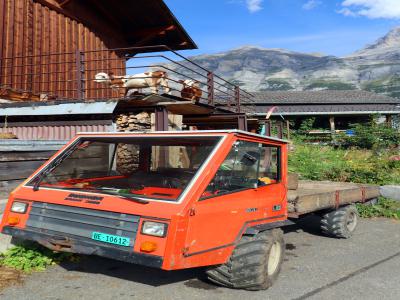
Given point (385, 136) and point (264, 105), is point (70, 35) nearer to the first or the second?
point (385, 136)

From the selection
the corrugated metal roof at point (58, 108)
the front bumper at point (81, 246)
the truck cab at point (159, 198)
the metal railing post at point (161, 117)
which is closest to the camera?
the front bumper at point (81, 246)

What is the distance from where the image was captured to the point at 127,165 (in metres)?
5.86

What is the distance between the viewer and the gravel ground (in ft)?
14.6

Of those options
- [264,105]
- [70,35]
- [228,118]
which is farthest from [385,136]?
[70,35]

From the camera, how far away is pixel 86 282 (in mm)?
4746

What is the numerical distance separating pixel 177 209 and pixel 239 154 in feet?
4.00

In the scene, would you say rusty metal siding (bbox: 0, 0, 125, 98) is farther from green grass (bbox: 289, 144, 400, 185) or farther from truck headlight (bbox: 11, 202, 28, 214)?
green grass (bbox: 289, 144, 400, 185)

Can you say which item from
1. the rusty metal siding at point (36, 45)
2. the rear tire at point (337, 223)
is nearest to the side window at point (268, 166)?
the rear tire at point (337, 223)

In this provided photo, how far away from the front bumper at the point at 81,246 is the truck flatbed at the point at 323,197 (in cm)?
268

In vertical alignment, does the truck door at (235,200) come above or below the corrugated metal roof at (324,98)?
below

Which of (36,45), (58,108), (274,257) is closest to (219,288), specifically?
(274,257)

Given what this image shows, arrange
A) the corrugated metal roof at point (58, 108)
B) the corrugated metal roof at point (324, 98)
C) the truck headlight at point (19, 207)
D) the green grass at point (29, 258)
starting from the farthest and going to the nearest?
the corrugated metal roof at point (324, 98) → the corrugated metal roof at point (58, 108) → the green grass at point (29, 258) → the truck headlight at point (19, 207)

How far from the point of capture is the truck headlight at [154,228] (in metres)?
3.76

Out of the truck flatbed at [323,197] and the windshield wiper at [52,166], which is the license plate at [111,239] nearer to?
the windshield wiper at [52,166]
